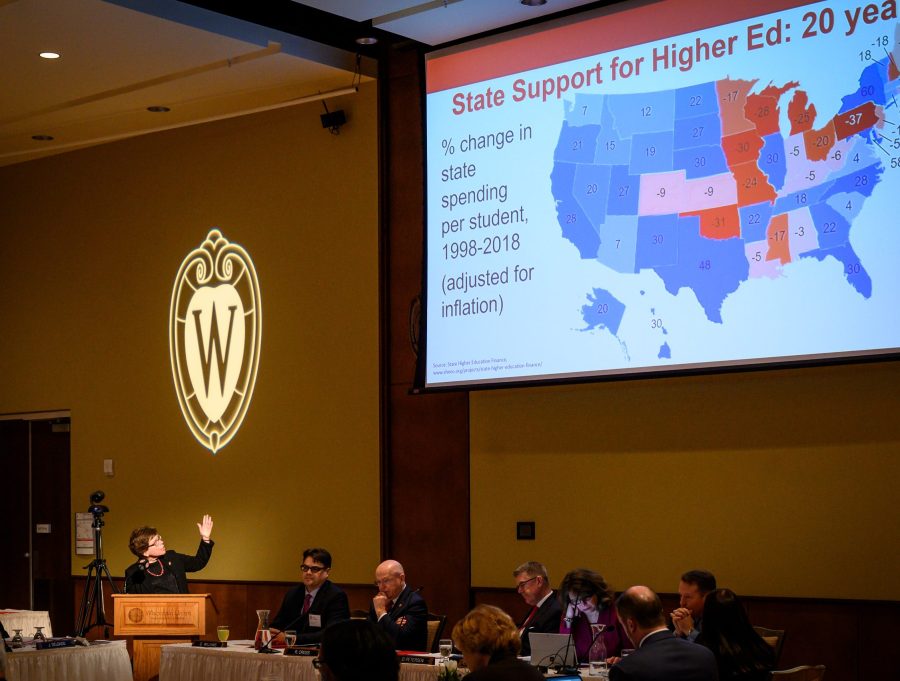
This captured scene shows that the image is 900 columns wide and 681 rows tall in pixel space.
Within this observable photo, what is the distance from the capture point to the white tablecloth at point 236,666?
5552mm

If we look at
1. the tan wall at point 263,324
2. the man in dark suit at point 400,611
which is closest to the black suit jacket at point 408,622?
the man in dark suit at point 400,611

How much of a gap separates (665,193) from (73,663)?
12.6 feet

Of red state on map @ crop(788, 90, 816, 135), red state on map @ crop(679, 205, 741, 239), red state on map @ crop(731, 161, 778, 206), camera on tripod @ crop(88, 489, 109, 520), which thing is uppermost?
red state on map @ crop(788, 90, 816, 135)

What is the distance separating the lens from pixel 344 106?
8359 mm

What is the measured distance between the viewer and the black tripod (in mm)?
8398

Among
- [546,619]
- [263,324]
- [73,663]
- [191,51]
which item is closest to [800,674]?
[546,619]

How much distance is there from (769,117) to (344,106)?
3.21m

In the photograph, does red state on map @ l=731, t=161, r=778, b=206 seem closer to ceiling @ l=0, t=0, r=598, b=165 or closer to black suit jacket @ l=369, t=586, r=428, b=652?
ceiling @ l=0, t=0, r=598, b=165

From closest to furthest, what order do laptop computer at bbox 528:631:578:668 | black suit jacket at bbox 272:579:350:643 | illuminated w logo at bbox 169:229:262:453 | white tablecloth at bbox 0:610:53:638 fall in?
laptop computer at bbox 528:631:578:668
black suit jacket at bbox 272:579:350:643
white tablecloth at bbox 0:610:53:638
illuminated w logo at bbox 169:229:262:453

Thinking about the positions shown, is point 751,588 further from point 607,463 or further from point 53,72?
point 53,72

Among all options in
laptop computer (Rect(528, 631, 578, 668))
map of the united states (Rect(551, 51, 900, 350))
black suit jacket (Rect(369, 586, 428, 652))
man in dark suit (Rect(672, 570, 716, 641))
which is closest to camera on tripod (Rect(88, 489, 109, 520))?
black suit jacket (Rect(369, 586, 428, 652))

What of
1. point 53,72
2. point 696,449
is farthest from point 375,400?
point 53,72

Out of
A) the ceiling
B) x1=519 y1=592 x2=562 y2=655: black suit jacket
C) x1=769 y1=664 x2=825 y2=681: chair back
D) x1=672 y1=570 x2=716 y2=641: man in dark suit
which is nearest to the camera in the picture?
x1=769 y1=664 x2=825 y2=681: chair back

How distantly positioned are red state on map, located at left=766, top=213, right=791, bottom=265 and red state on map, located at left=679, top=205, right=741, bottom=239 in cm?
17
